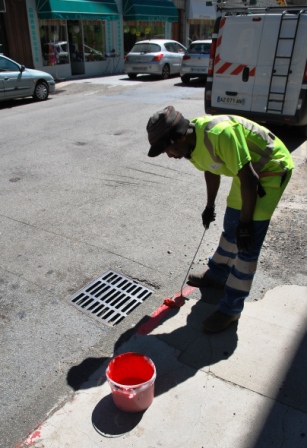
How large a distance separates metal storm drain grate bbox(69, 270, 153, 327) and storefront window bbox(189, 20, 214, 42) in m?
27.9

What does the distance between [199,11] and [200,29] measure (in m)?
2.01

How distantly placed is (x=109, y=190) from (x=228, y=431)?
399cm

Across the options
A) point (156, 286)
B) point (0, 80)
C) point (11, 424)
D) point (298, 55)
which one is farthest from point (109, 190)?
point (0, 80)

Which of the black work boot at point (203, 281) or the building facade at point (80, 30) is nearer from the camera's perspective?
the black work boot at point (203, 281)

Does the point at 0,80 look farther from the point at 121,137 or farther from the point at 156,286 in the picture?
the point at 156,286

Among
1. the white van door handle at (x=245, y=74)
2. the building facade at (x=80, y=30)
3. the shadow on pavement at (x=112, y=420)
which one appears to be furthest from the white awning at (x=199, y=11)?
the shadow on pavement at (x=112, y=420)

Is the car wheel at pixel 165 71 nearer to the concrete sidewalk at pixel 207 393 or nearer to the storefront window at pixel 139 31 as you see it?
the storefront window at pixel 139 31

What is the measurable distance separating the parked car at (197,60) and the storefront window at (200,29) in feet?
43.6

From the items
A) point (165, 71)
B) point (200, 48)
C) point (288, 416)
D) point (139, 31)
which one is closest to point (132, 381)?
point (288, 416)

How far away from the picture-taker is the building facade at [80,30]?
17.2 metres

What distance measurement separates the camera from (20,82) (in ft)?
40.5

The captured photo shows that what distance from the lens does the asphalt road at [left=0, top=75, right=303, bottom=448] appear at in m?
2.75

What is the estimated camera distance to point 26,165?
6.83m

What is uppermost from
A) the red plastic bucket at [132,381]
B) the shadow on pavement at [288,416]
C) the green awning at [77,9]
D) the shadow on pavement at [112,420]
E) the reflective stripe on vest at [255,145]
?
the green awning at [77,9]
